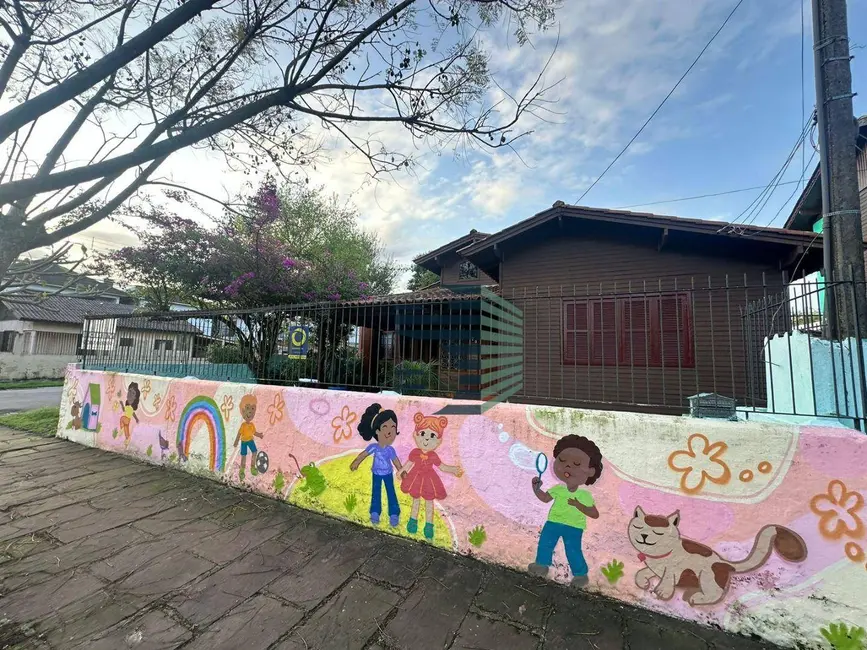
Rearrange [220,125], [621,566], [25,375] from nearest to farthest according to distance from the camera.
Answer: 1. [621,566]
2. [220,125]
3. [25,375]

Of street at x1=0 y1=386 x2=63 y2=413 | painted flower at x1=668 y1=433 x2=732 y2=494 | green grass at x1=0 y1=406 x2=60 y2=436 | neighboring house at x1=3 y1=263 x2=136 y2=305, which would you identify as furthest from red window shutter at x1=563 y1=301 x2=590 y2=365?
street at x1=0 y1=386 x2=63 y2=413

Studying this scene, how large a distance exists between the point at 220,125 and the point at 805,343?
5.09 metres

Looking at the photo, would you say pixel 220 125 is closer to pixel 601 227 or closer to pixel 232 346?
pixel 232 346

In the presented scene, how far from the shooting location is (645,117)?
24.1 ft

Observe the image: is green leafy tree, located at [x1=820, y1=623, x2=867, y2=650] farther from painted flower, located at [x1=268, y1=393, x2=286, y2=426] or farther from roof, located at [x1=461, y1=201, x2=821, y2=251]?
A: roof, located at [x1=461, y1=201, x2=821, y2=251]

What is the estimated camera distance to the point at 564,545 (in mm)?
2553

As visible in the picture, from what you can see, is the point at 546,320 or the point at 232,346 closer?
the point at 232,346

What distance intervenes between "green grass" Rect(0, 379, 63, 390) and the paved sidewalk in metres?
18.9

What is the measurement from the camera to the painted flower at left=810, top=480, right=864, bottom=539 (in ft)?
6.31

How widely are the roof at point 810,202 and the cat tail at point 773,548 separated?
29.8 ft

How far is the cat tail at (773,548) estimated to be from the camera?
2023mm

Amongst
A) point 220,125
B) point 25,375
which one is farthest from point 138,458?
point 25,375

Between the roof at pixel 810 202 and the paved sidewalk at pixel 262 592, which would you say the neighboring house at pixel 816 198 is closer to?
the roof at pixel 810 202

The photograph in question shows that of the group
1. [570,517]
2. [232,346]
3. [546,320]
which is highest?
[546,320]
